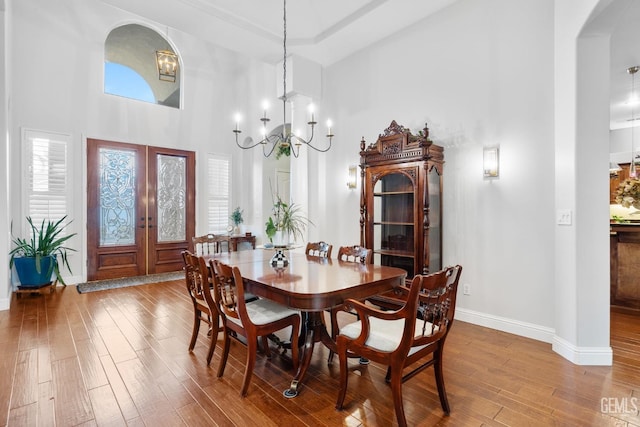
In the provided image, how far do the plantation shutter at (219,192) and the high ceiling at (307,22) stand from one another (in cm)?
285

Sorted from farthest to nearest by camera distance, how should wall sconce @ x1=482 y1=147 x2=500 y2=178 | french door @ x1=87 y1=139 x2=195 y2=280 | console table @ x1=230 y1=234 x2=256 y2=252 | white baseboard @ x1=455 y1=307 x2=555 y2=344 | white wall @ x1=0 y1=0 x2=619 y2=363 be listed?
console table @ x1=230 y1=234 x2=256 y2=252 → french door @ x1=87 y1=139 x2=195 y2=280 → wall sconce @ x1=482 y1=147 x2=500 y2=178 → white baseboard @ x1=455 y1=307 x2=555 y2=344 → white wall @ x1=0 y1=0 x2=619 y2=363

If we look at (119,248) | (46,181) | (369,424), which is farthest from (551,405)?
(46,181)

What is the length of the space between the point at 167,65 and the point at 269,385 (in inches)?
248

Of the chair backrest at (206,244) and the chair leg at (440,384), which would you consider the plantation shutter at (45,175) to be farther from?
the chair leg at (440,384)

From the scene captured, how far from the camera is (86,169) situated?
5.36 metres

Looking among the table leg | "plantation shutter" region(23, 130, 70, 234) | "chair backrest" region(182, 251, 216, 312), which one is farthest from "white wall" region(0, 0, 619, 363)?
"chair backrest" region(182, 251, 216, 312)

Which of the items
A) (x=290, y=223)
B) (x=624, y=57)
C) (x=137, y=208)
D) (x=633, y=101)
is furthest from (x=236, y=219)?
(x=633, y=101)

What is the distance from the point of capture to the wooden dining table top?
6.42 ft

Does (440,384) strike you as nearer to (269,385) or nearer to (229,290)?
(269,385)

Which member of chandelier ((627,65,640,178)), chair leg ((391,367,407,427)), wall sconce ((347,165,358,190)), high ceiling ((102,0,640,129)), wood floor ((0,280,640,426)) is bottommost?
wood floor ((0,280,640,426))

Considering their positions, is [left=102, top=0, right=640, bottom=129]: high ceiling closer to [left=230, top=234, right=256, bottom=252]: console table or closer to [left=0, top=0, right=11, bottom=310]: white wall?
[left=0, top=0, right=11, bottom=310]: white wall

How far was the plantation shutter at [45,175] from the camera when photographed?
→ 4832 millimetres

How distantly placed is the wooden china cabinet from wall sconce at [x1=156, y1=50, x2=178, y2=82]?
186 inches

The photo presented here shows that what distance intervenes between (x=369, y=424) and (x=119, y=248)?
18.3ft
